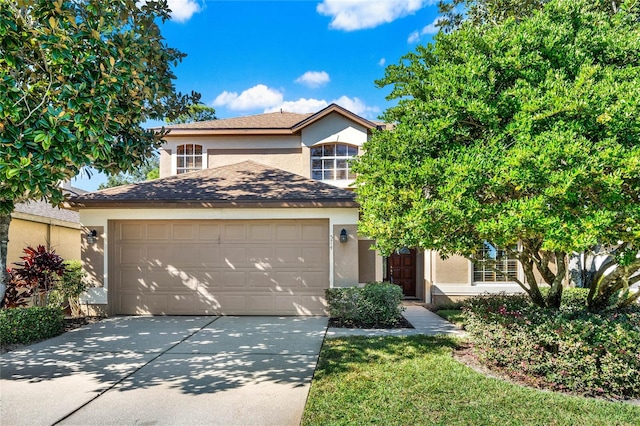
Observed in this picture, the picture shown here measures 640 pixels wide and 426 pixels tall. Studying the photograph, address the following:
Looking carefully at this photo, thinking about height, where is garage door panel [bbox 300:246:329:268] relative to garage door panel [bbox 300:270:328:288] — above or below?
above

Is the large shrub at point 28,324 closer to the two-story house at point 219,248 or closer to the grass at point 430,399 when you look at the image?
the two-story house at point 219,248

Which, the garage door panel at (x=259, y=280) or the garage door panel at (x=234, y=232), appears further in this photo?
the garage door panel at (x=234, y=232)

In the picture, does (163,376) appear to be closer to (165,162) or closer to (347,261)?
(347,261)

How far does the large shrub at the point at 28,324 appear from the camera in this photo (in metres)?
6.66

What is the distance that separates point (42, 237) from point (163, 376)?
9.97m

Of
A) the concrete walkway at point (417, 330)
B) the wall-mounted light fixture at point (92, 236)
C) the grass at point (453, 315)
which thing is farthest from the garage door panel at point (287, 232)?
the wall-mounted light fixture at point (92, 236)

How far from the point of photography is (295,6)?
10555mm

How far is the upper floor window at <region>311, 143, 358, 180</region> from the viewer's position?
1409 cm

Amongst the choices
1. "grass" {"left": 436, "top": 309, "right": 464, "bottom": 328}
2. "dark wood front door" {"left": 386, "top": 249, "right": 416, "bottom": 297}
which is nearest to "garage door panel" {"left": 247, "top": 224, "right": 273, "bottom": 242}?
"grass" {"left": 436, "top": 309, "right": 464, "bottom": 328}

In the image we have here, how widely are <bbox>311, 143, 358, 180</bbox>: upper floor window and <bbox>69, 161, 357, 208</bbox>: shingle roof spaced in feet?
10.5

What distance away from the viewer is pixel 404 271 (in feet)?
41.5

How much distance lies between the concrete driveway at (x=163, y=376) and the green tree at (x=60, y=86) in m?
2.57

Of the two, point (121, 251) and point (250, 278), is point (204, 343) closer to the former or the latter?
point (250, 278)

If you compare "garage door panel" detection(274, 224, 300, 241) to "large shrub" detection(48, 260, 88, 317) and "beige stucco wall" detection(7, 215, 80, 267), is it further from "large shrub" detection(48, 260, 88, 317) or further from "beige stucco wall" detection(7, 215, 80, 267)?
"beige stucco wall" detection(7, 215, 80, 267)
